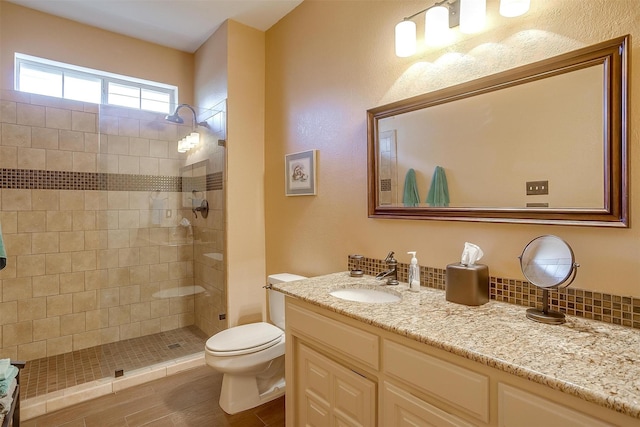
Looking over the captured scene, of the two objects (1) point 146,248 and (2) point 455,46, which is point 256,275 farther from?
(2) point 455,46

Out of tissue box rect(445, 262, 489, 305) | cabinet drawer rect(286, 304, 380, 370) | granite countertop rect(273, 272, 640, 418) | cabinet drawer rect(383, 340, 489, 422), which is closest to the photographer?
granite countertop rect(273, 272, 640, 418)

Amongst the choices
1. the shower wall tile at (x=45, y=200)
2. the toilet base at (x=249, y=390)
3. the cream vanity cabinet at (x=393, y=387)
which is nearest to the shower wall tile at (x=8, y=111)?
the shower wall tile at (x=45, y=200)

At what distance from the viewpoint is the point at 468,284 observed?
1344 mm

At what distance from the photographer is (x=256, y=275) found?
2.91 metres

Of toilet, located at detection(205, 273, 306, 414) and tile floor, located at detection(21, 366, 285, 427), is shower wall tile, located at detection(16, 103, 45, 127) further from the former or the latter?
toilet, located at detection(205, 273, 306, 414)

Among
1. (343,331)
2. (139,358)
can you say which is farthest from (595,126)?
(139,358)

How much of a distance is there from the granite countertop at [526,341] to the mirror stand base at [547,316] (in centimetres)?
2

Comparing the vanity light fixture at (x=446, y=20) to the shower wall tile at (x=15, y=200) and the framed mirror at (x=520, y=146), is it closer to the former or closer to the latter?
the framed mirror at (x=520, y=146)

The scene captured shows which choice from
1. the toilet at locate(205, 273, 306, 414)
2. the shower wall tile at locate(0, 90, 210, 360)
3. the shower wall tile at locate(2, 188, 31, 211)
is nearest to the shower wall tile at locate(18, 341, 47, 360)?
the shower wall tile at locate(0, 90, 210, 360)

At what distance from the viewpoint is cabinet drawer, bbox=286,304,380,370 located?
1220 millimetres

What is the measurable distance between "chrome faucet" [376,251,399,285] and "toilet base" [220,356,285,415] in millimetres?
1001

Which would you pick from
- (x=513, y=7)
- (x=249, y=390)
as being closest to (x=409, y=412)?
(x=249, y=390)

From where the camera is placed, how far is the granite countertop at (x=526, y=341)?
754mm

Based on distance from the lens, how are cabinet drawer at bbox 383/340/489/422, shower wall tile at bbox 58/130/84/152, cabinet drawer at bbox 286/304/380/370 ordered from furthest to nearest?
shower wall tile at bbox 58/130/84/152 → cabinet drawer at bbox 286/304/380/370 → cabinet drawer at bbox 383/340/489/422
